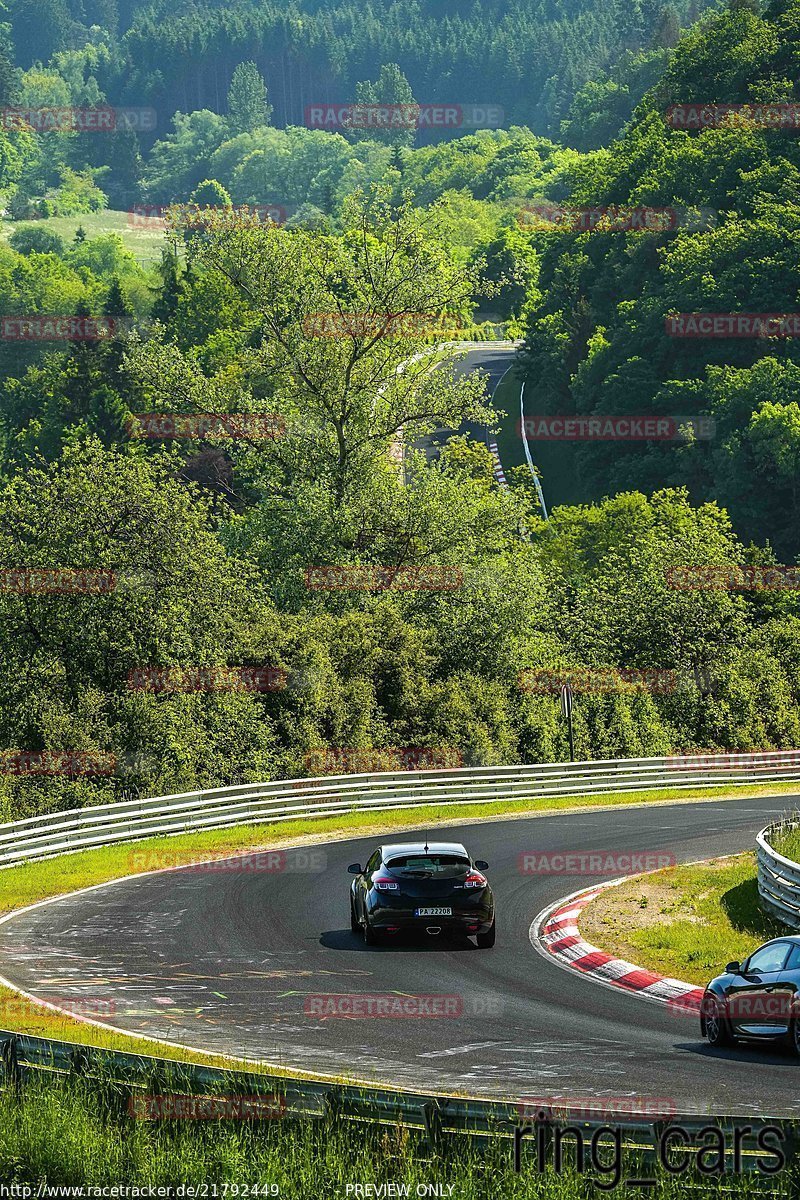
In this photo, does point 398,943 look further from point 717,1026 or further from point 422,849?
point 717,1026

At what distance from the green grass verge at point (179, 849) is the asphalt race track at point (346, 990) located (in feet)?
1.99

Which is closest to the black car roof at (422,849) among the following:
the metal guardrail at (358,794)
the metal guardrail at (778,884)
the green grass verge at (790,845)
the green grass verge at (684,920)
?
the green grass verge at (684,920)

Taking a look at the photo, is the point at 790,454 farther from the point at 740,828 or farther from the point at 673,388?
the point at 740,828

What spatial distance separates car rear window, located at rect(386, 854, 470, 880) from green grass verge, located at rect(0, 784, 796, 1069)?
5.13 meters

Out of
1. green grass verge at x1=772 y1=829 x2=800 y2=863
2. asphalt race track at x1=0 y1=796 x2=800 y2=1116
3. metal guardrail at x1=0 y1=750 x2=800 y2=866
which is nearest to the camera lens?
asphalt race track at x1=0 y1=796 x2=800 y2=1116

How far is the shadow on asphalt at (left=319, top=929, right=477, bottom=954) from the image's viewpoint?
65.4 ft

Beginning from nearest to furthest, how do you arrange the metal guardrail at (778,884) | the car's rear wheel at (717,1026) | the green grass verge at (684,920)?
the car's rear wheel at (717,1026) < the green grass verge at (684,920) < the metal guardrail at (778,884)

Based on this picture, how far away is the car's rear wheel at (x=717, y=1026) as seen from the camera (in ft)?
46.4

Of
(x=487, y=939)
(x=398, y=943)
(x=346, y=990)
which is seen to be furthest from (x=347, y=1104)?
(x=398, y=943)

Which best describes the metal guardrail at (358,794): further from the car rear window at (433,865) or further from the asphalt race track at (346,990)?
the car rear window at (433,865)

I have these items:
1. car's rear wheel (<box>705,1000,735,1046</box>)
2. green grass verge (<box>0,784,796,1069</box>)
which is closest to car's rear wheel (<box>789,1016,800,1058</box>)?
car's rear wheel (<box>705,1000,735,1046</box>)

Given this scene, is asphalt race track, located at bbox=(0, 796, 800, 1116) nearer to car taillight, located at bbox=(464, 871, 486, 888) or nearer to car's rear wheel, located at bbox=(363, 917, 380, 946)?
car's rear wheel, located at bbox=(363, 917, 380, 946)

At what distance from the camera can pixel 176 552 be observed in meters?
44.0

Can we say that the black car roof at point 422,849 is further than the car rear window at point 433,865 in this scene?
Yes
